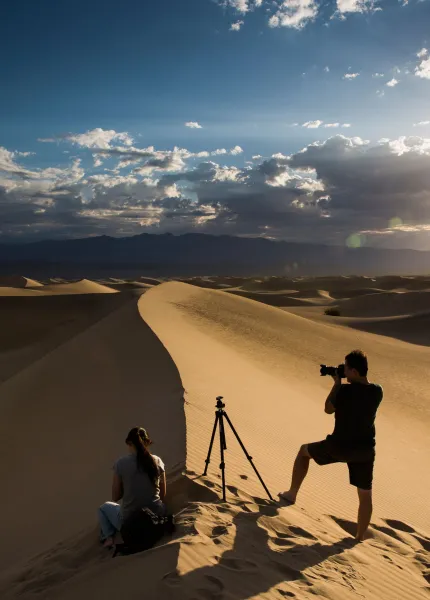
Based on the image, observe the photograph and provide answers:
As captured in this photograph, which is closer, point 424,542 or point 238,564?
point 238,564

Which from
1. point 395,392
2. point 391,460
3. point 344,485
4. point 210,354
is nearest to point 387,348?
point 395,392

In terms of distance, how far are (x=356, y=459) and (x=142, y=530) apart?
7.41 ft

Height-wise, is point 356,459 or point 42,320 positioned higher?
point 356,459

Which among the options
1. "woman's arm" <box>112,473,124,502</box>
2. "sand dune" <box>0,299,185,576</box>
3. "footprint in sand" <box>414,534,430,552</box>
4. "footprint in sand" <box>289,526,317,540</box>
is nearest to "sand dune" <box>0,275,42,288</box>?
"sand dune" <box>0,299,185,576</box>

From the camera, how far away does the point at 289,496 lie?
19.4 ft

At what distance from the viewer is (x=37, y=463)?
8258 millimetres

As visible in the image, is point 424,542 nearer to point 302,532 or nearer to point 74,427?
point 302,532

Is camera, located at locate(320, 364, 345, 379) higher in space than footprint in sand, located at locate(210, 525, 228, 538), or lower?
higher

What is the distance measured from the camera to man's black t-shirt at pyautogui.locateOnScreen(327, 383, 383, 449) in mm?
5043

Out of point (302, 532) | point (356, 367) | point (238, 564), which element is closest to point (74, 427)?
point (302, 532)

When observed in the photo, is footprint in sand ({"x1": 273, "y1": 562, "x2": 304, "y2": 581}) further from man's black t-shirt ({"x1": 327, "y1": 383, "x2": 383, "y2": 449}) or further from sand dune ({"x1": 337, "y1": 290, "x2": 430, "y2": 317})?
sand dune ({"x1": 337, "y1": 290, "x2": 430, "y2": 317})

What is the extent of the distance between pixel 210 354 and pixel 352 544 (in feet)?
31.4

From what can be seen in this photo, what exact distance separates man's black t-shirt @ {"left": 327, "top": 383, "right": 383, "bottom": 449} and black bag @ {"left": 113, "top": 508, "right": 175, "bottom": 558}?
196 centimetres

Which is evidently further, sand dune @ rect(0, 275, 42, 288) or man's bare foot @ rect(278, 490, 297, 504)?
sand dune @ rect(0, 275, 42, 288)
